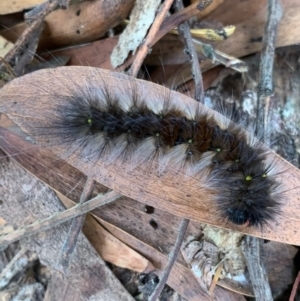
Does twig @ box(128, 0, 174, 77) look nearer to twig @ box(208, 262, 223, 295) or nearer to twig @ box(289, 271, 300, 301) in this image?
twig @ box(208, 262, 223, 295)

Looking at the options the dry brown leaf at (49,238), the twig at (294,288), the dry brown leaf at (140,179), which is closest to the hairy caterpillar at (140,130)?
the dry brown leaf at (140,179)

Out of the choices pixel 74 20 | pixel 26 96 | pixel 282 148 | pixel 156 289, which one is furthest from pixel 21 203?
pixel 282 148

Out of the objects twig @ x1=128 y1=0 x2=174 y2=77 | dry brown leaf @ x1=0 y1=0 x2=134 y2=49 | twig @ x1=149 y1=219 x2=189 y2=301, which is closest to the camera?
twig @ x1=149 y1=219 x2=189 y2=301

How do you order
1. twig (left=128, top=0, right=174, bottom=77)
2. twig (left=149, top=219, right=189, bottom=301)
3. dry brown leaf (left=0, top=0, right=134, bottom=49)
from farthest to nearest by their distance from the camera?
dry brown leaf (left=0, top=0, right=134, bottom=49)
twig (left=128, top=0, right=174, bottom=77)
twig (left=149, top=219, right=189, bottom=301)

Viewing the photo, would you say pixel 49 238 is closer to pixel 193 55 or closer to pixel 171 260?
pixel 171 260

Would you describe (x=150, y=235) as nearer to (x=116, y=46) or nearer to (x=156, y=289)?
(x=156, y=289)

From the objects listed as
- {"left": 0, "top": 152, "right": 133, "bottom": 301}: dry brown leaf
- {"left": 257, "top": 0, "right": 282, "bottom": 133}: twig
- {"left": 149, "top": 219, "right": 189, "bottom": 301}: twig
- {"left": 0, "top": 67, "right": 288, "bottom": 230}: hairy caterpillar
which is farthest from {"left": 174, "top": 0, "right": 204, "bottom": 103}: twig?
{"left": 0, "top": 152, "right": 133, "bottom": 301}: dry brown leaf
